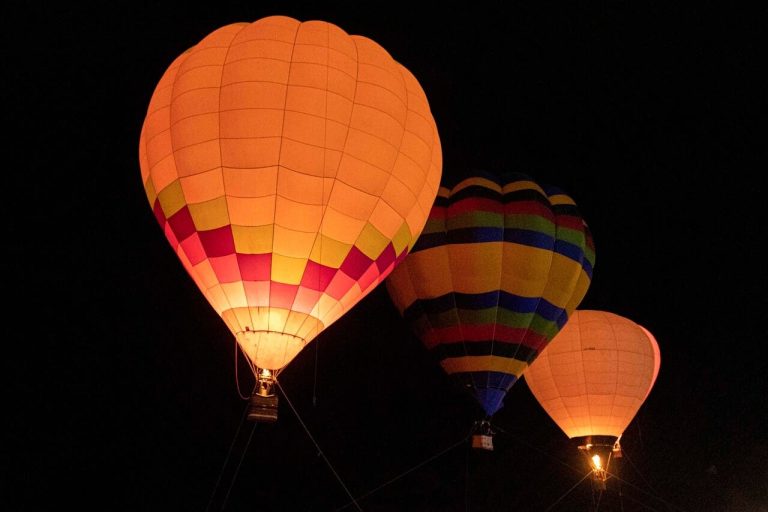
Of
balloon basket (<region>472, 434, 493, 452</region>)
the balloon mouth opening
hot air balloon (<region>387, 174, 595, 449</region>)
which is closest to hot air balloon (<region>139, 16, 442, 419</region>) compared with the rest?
the balloon mouth opening

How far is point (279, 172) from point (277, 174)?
17 millimetres

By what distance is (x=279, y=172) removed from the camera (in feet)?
15.1

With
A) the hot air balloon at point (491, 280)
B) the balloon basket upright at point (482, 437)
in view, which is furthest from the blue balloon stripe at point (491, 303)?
the balloon basket upright at point (482, 437)

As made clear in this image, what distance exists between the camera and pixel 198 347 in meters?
16.5

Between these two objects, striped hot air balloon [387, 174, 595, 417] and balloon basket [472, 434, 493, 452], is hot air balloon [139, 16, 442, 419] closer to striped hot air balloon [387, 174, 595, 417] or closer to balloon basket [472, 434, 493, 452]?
striped hot air balloon [387, 174, 595, 417]

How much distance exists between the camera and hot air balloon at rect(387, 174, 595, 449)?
22.0 ft

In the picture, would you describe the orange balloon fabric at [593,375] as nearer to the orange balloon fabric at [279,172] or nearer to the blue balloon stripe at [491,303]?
the blue balloon stripe at [491,303]

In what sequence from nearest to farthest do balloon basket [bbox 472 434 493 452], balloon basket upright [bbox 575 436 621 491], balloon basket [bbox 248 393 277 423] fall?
1. balloon basket [bbox 248 393 277 423]
2. balloon basket [bbox 472 434 493 452]
3. balloon basket upright [bbox 575 436 621 491]

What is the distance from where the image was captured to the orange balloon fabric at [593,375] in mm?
8062

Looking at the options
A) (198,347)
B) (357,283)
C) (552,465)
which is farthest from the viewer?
(552,465)

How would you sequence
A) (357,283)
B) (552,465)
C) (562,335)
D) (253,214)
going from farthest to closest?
(552,465) < (562,335) < (357,283) < (253,214)

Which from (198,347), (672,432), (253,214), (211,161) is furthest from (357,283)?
Answer: (672,432)

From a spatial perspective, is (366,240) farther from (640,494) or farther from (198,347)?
(640,494)

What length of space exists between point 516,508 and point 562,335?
9958mm
